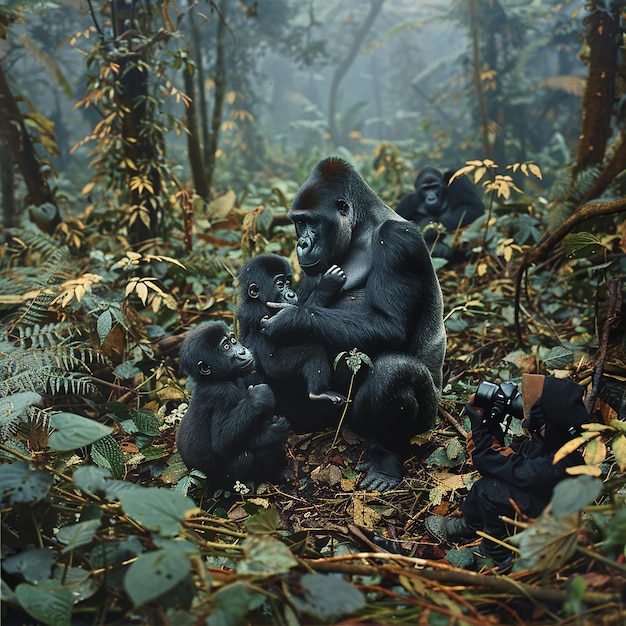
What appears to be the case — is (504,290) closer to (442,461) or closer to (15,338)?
(442,461)

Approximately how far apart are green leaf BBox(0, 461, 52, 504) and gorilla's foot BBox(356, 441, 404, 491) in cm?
121

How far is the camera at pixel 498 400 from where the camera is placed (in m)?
1.95

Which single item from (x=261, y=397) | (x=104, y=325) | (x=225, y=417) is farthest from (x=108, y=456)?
(x=104, y=325)

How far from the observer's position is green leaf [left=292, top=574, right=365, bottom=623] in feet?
4.13

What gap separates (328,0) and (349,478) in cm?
1621

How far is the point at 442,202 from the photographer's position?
528 cm

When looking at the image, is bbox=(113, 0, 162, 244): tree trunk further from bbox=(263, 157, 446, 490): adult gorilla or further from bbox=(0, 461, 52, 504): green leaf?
bbox=(0, 461, 52, 504): green leaf

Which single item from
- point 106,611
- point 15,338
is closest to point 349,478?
point 106,611

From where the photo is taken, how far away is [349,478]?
2.42m

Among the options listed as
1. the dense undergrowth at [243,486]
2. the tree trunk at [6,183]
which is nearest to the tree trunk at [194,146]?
the dense undergrowth at [243,486]

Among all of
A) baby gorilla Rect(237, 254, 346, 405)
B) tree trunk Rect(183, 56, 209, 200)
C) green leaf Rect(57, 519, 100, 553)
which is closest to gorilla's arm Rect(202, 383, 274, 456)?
baby gorilla Rect(237, 254, 346, 405)

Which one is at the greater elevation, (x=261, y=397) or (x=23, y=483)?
(x=23, y=483)

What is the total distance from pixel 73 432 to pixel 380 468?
1255mm

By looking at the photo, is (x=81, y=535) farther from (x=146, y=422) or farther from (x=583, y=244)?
(x=583, y=244)
